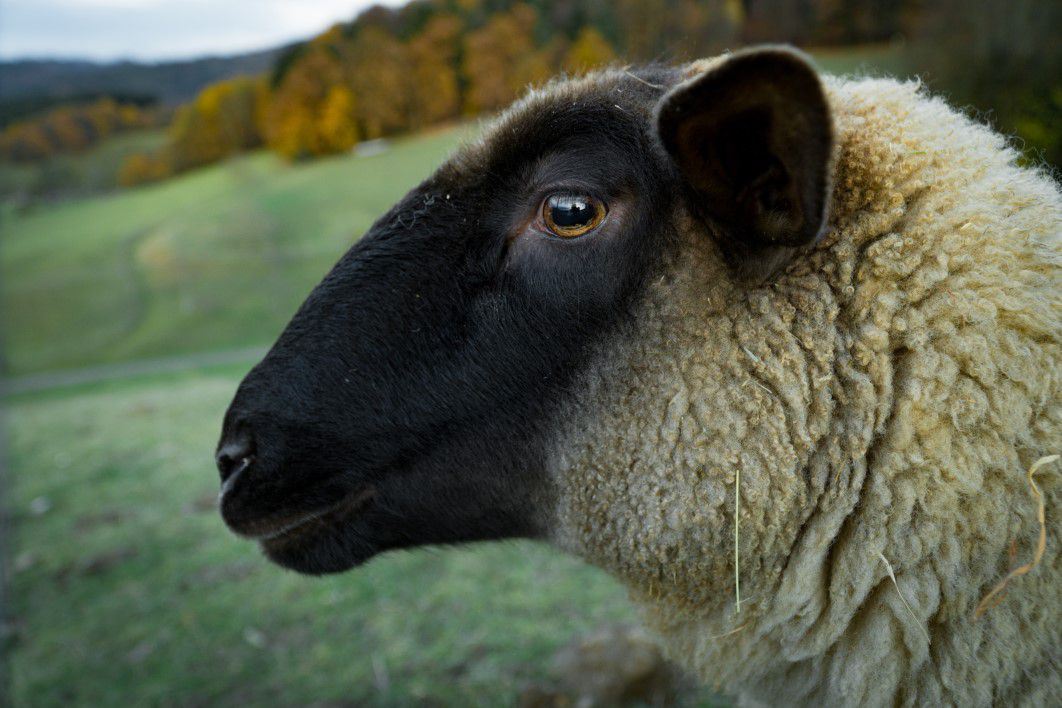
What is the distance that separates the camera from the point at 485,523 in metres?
2.38

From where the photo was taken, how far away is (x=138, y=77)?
1136cm

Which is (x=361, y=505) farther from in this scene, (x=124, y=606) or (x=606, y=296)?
(x=124, y=606)

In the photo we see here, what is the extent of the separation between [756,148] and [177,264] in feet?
49.1

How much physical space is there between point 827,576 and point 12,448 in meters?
10.9

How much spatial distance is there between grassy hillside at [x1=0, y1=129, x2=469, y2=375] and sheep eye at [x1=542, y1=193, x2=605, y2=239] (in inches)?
→ 407

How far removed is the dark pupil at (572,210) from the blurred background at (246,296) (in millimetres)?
607

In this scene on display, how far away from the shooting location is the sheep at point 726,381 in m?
1.72

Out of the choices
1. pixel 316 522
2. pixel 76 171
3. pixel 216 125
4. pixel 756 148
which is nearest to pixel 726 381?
pixel 756 148

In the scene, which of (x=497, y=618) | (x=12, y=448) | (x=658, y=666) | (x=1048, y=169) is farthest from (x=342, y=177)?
(x=1048, y=169)

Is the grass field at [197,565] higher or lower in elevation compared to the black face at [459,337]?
lower

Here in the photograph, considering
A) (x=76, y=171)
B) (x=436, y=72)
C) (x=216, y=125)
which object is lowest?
(x=76, y=171)

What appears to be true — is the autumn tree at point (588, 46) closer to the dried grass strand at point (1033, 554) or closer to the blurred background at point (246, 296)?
the blurred background at point (246, 296)

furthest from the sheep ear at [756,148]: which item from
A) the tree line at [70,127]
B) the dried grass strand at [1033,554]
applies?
the tree line at [70,127]

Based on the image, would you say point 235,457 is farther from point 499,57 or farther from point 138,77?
point 138,77
